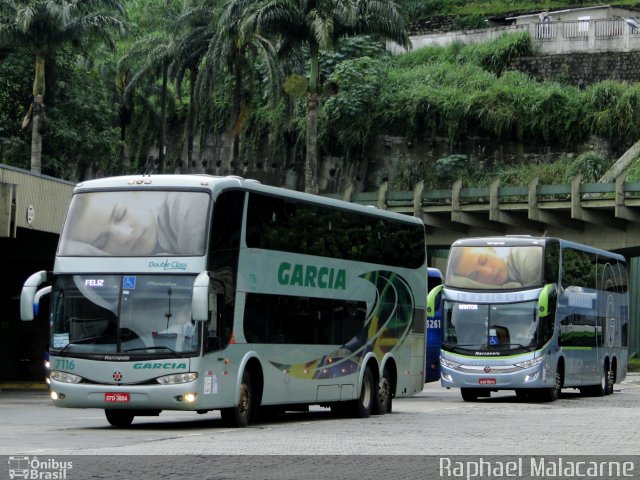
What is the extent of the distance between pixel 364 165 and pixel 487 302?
30426 millimetres

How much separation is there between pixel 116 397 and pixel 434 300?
16.1 metres

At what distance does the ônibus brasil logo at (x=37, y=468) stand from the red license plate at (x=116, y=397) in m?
5.03

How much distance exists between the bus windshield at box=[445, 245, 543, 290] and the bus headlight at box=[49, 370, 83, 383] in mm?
14460

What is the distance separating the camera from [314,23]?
49.4m

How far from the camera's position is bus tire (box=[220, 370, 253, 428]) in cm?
2164

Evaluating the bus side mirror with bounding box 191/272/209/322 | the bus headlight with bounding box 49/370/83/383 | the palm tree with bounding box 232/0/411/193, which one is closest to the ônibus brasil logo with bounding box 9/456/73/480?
the bus side mirror with bounding box 191/272/209/322

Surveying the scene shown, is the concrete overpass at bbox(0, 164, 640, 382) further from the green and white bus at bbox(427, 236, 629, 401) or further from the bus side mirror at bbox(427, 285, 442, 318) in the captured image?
the green and white bus at bbox(427, 236, 629, 401)

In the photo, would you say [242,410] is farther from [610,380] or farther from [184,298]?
[610,380]

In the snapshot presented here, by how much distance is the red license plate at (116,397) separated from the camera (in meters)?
20.6

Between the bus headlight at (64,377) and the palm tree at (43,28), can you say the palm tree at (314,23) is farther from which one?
the bus headlight at (64,377)

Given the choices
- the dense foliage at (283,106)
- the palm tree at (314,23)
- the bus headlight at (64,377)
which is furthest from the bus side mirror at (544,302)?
the dense foliage at (283,106)

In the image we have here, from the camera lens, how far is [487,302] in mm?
33125

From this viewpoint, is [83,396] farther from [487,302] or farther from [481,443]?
[487,302]

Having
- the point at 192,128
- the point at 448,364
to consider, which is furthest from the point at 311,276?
the point at 192,128
